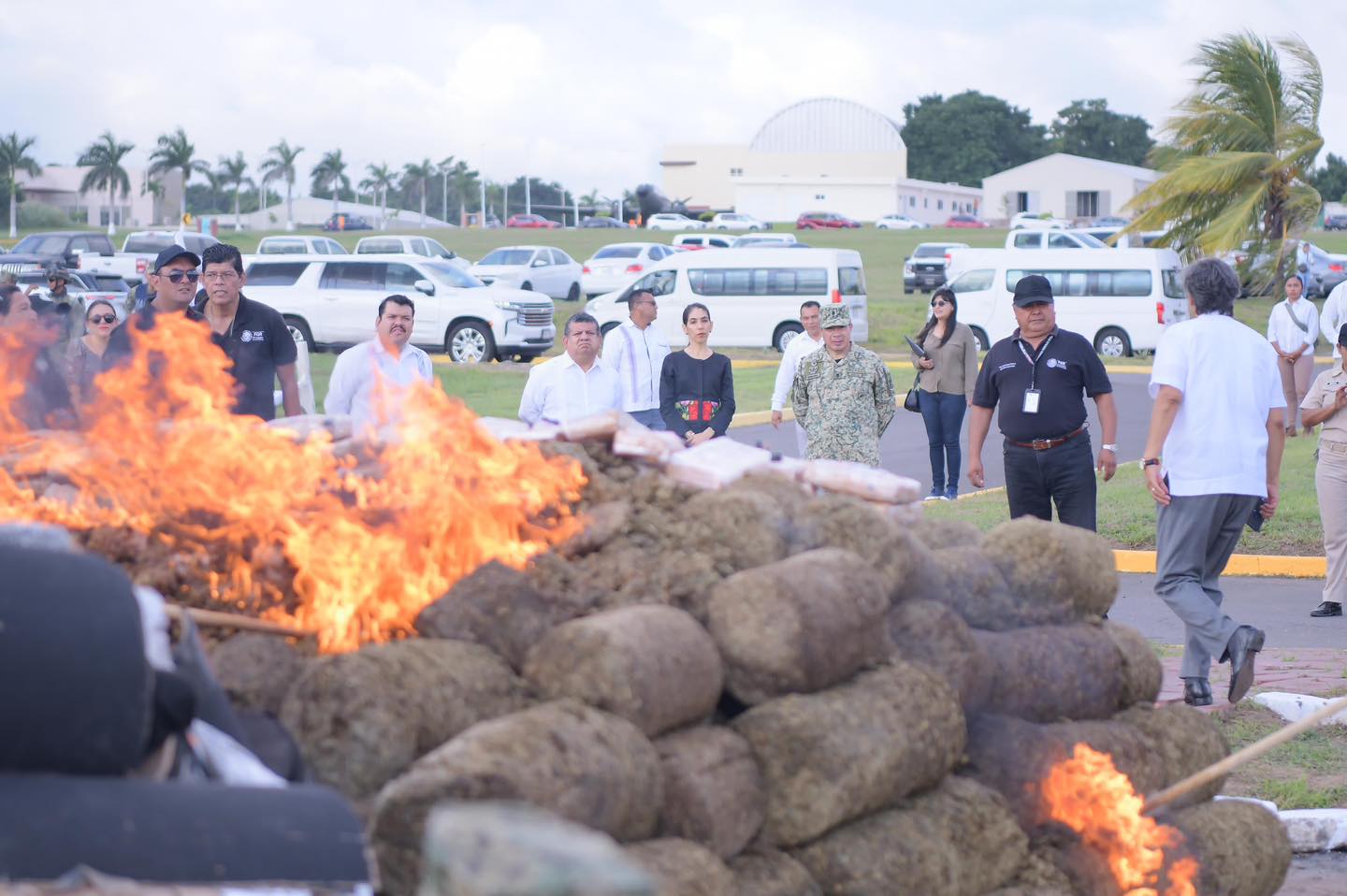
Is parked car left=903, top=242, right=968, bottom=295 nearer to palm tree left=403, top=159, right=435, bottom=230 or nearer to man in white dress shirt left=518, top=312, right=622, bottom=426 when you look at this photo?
man in white dress shirt left=518, top=312, right=622, bottom=426

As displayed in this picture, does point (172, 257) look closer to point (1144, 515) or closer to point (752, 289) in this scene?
point (1144, 515)

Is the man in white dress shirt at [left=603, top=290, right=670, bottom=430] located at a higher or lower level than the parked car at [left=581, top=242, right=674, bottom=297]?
lower

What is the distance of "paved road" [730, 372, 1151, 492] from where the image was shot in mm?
15839

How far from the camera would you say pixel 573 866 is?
1.65m

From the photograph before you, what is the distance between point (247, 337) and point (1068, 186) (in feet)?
298

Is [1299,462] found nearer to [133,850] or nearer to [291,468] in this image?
[291,468]

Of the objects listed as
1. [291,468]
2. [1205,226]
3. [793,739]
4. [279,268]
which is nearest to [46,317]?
[291,468]

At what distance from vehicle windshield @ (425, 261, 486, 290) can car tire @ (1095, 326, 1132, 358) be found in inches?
475

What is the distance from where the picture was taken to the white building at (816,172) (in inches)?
4173

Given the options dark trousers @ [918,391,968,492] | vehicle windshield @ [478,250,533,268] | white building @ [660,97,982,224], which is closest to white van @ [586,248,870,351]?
vehicle windshield @ [478,250,533,268]

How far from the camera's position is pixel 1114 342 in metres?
29.3

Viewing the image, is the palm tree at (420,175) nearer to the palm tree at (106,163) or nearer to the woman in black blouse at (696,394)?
the palm tree at (106,163)

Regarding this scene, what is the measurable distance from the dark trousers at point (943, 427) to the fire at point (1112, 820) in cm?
Result: 911

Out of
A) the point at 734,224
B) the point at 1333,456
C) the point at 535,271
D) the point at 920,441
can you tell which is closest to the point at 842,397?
the point at 1333,456
